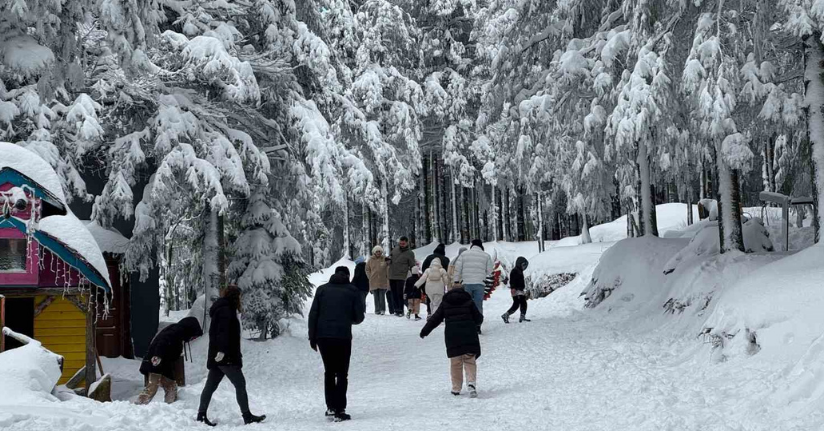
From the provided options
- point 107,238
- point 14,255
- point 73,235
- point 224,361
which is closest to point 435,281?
point 107,238

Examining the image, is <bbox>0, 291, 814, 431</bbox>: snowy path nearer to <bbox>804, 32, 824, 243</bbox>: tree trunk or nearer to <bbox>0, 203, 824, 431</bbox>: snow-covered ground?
<bbox>0, 203, 824, 431</bbox>: snow-covered ground

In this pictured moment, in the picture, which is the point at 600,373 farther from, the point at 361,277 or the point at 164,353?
the point at 361,277

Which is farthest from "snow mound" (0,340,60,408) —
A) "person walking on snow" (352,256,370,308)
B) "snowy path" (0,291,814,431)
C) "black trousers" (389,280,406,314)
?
"person walking on snow" (352,256,370,308)

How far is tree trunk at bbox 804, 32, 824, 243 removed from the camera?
12.2 m

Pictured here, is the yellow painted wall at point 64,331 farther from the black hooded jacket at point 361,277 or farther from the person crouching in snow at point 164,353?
the black hooded jacket at point 361,277

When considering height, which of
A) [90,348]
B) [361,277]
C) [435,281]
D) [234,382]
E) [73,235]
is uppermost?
[73,235]

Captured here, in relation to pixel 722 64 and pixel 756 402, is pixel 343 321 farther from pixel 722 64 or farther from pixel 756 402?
pixel 722 64

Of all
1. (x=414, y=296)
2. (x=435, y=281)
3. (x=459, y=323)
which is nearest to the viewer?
(x=459, y=323)

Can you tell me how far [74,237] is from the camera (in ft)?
39.2

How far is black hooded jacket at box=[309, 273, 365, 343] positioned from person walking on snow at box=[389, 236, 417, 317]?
39.6ft

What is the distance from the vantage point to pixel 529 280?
27531 millimetres

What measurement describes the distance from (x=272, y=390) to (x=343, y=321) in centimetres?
374

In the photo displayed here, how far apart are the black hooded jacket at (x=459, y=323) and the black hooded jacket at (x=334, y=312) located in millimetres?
1305

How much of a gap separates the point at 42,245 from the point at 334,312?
197 inches
